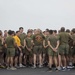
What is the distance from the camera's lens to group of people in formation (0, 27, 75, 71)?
14500 mm

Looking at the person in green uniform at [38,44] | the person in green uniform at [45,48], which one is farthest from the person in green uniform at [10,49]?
the person in green uniform at [45,48]

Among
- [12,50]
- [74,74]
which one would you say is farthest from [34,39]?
[74,74]

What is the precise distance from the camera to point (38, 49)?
51.3 feet

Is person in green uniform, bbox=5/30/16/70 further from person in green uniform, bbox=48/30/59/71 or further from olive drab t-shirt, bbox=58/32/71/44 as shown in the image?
olive drab t-shirt, bbox=58/32/71/44

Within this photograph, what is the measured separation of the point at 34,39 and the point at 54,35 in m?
1.38

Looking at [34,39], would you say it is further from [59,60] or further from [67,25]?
[67,25]

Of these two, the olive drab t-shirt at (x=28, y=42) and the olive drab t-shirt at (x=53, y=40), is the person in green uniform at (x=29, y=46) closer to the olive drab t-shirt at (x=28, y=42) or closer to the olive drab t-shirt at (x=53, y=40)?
the olive drab t-shirt at (x=28, y=42)

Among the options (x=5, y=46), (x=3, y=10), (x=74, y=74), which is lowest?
(x=74, y=74)

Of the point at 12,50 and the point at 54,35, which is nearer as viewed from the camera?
Result: the point at 54,35

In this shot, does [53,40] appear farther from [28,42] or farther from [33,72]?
[28,42]

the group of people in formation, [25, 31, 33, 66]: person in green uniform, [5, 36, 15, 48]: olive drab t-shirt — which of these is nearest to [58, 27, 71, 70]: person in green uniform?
the group of people in formation

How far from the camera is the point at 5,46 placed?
1599cm

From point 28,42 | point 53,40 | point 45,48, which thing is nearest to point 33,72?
point 53,40

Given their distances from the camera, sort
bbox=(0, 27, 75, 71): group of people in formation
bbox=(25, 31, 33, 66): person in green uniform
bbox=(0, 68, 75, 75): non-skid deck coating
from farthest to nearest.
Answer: bbox=(25, 31, 33, 66): person in green uniform < bbox=(0, 27, 75, 71): group of people in formation < bbox=(0, 68, 75, 75): non-skid deck coating
